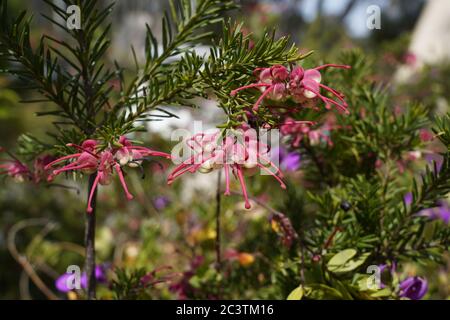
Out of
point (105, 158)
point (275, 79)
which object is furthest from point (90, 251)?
point (275, 79)

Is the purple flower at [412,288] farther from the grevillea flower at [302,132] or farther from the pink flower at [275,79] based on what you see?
the pink flower at [275,79]

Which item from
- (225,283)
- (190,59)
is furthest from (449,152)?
(225,283)

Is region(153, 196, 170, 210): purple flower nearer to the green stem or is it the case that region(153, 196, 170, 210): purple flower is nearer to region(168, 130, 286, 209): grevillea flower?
the green stem

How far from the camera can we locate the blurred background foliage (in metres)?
0.64

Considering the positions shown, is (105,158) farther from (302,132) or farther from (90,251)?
(302,132)

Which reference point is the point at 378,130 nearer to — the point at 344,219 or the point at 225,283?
the point at 344,219

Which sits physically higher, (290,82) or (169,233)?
(290,82)


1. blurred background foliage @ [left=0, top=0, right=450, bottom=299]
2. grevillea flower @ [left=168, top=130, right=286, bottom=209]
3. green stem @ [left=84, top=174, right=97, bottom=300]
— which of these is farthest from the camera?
blurred background foliage @ [left=0, top=0, right=450, bottom=299]

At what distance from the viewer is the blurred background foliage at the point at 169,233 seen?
640 millimetres

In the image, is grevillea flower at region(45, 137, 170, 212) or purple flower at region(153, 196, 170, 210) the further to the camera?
purple flower at region(153, 196, 170, 210)

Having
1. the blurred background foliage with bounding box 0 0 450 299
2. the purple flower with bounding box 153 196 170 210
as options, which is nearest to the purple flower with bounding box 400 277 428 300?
the blurred background foliage with bounding box 0 0 450 299

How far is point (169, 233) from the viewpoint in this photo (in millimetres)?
1271

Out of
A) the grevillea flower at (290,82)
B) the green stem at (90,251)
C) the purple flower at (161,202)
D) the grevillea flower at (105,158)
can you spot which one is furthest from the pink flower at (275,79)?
the purple flower at (161,202)

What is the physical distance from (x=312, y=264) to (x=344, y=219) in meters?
0.08
